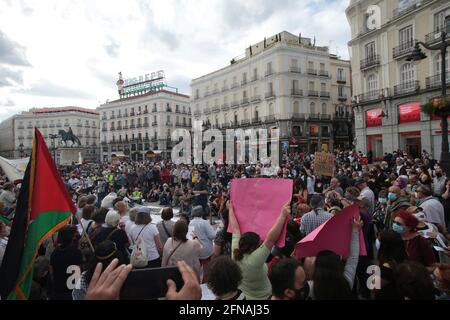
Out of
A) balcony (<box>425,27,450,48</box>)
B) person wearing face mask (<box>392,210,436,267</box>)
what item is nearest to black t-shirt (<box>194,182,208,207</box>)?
person wearing face mask (<box>392,210,436,267</box>)

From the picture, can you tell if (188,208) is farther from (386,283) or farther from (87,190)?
(386,283)

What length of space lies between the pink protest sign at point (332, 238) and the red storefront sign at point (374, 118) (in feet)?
88.5

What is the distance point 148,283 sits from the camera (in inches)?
79.2

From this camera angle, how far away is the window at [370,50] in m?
27.7

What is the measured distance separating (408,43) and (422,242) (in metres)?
26.7

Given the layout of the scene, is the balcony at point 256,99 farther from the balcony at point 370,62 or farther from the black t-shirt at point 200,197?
the black t-shirt at point 200,197

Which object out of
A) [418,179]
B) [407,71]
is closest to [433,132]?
[407,71]

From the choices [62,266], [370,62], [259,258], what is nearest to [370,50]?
[370,62]

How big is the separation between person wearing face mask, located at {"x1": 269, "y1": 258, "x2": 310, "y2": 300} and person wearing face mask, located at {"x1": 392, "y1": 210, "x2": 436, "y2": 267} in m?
1.72

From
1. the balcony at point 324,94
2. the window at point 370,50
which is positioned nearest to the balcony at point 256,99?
the balcony at point 324,94

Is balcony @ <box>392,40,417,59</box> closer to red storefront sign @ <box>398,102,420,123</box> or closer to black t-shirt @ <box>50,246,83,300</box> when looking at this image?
red storefront sign @ <box>398,102,420,123</box>

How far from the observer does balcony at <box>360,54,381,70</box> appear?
27.1 meters

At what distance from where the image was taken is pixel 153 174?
16.9 m
